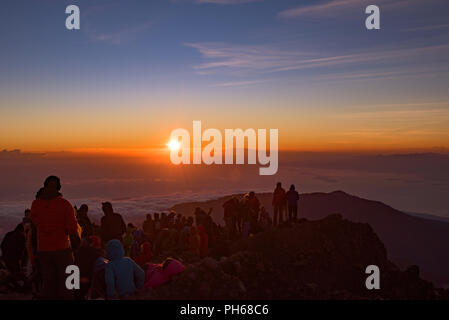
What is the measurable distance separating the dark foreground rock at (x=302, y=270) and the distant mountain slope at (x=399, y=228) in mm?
63057

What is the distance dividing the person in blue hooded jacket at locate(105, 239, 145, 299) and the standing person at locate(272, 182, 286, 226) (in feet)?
37.7

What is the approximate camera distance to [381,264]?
18688mm

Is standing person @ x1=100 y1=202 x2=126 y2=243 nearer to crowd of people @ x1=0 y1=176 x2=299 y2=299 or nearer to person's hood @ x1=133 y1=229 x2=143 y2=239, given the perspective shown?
crowd of people @ x1=0 y1=176 x2=299 y2=299

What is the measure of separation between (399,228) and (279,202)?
86.3m

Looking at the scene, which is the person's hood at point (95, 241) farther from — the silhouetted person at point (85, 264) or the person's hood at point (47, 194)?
the person's hood at point (47, 194)

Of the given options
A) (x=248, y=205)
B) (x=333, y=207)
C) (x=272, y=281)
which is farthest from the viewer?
(x=333, y=207)

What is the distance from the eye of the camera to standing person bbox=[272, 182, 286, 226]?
1811 cm

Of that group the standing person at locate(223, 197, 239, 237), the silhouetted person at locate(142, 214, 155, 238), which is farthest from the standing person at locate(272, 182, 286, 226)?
the silhouetted person at locate(142, 214, 155, 238)

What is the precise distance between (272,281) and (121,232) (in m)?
4.44

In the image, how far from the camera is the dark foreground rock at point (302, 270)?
880cm

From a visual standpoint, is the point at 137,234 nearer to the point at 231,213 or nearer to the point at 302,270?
the point at 231,213
